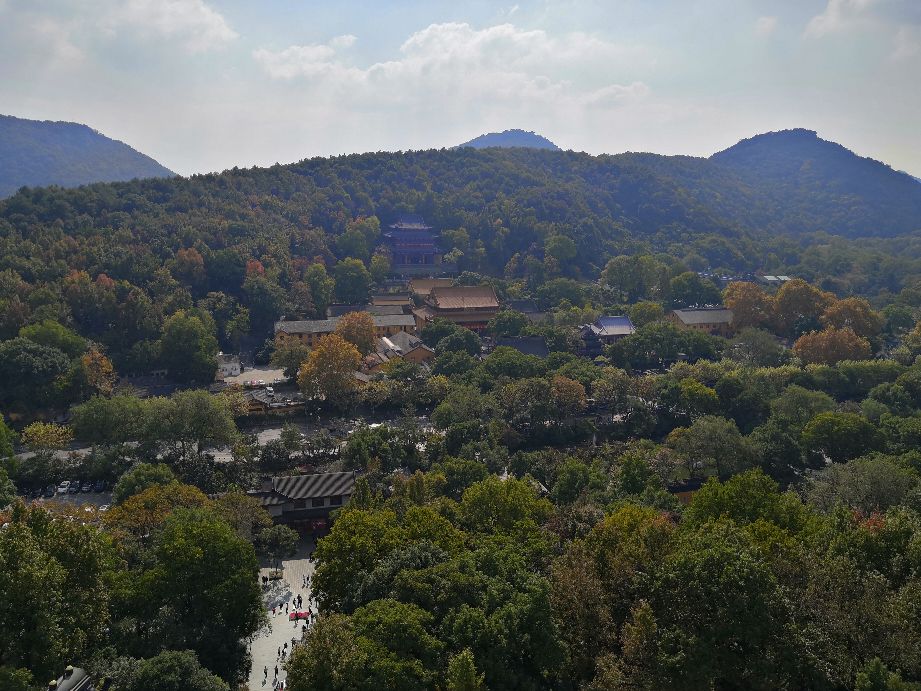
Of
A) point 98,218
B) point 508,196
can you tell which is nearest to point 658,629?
point 98,218

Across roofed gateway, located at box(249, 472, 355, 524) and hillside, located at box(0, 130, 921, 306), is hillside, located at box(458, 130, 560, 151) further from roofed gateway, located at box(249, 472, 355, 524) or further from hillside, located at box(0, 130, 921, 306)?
roofed gateway, located at box(249, 472, 355, 524)

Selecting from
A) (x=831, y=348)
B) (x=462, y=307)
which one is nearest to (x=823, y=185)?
(x=831, y=348)

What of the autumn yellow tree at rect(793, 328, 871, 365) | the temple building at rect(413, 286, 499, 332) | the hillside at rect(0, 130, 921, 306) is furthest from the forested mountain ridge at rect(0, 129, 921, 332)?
the autumn yellow tree at rect(793, 328, 871, 365)

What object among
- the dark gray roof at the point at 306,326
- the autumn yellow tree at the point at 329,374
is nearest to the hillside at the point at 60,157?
the dark gray roof at the point at 306,326

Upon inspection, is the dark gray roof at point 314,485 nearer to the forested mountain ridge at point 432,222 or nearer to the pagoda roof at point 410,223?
the forested mountain ridge at point 432,222

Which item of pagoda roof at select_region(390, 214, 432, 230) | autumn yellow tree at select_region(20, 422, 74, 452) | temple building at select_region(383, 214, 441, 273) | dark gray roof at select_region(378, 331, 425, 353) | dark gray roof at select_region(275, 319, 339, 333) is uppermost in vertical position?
pagoda roof at select_region(390, 214, 432, 230)

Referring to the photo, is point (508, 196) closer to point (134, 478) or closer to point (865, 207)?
point (134, 478)
